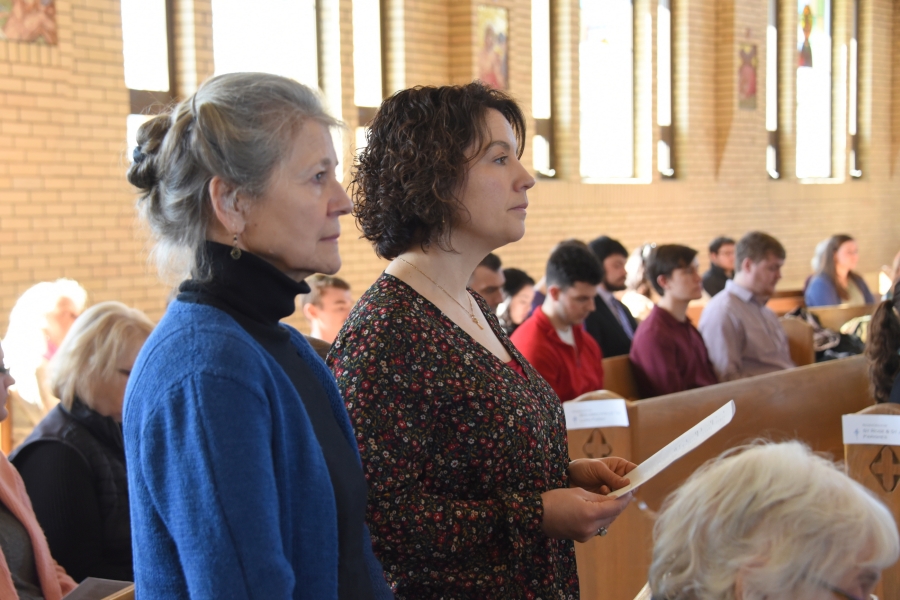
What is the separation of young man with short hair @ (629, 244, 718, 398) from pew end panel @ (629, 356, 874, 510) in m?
0.64

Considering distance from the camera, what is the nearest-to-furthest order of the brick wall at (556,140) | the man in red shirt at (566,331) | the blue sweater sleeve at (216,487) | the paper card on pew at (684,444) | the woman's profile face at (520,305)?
the blue sweater sleeve at (216,487)
the paper card on pew at (684,444)
the man in red shirt at (566,331)
the brick wall at (556,140)
the woman's profile face at (520,305)

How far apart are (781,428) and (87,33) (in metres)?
4.77

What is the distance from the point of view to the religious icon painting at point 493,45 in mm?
8891

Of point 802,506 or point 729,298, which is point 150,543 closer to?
point 802,506

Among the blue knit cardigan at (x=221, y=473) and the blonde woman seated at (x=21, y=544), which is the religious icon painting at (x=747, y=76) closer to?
the blonde woman seated at (x=21, y=544)

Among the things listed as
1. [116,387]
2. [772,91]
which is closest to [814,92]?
[772,91]

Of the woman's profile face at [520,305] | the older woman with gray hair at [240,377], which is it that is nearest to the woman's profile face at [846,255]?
the woman's profile face at [520,305]

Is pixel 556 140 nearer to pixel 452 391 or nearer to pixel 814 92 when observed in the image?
pixel 814 92

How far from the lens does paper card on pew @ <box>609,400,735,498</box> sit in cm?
160

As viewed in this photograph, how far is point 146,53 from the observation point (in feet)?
22.0

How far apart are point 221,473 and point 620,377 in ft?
14.0

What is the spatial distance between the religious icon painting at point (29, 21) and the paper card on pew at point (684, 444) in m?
5.09

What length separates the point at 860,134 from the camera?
15.9 metres

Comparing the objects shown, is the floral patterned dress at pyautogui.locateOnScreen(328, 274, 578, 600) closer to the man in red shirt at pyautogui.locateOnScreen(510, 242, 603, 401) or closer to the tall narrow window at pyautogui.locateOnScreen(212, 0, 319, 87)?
the man in red shirt at pyautogui.locateOnScreen(510, 242, 603, 401)
